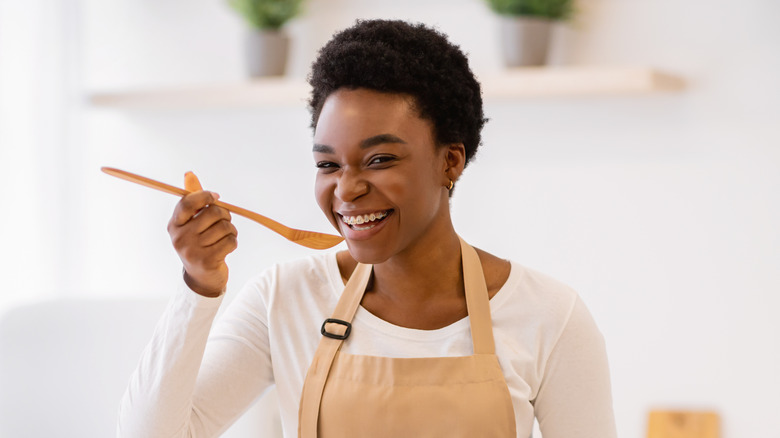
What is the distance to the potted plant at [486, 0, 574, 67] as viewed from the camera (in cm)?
204

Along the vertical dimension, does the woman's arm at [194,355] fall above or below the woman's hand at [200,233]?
below

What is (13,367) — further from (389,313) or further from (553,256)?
(553,256)

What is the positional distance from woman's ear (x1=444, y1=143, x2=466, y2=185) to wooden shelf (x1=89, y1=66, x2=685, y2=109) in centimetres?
67

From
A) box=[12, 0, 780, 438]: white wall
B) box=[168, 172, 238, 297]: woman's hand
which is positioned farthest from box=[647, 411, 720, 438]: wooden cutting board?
box=[168, 172, 238, 297]: woman's hand

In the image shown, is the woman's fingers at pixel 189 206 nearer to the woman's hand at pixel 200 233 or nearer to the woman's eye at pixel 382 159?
the woman's hand at pixel 200 233

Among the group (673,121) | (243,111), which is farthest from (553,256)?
(243,111)

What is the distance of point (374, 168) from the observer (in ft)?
3.65

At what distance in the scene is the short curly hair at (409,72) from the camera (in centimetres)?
112

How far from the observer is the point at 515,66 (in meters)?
2.08

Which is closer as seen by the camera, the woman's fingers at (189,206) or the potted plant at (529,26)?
the woman's fingers at (189,206)

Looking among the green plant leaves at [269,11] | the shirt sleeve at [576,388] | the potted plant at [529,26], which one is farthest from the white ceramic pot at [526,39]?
the shirt sleeve at [576,388]

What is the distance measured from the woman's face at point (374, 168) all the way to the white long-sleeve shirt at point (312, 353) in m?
0.17

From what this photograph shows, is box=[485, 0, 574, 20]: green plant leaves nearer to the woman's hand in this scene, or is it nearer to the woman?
the woman

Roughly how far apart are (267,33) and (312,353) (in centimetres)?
127
